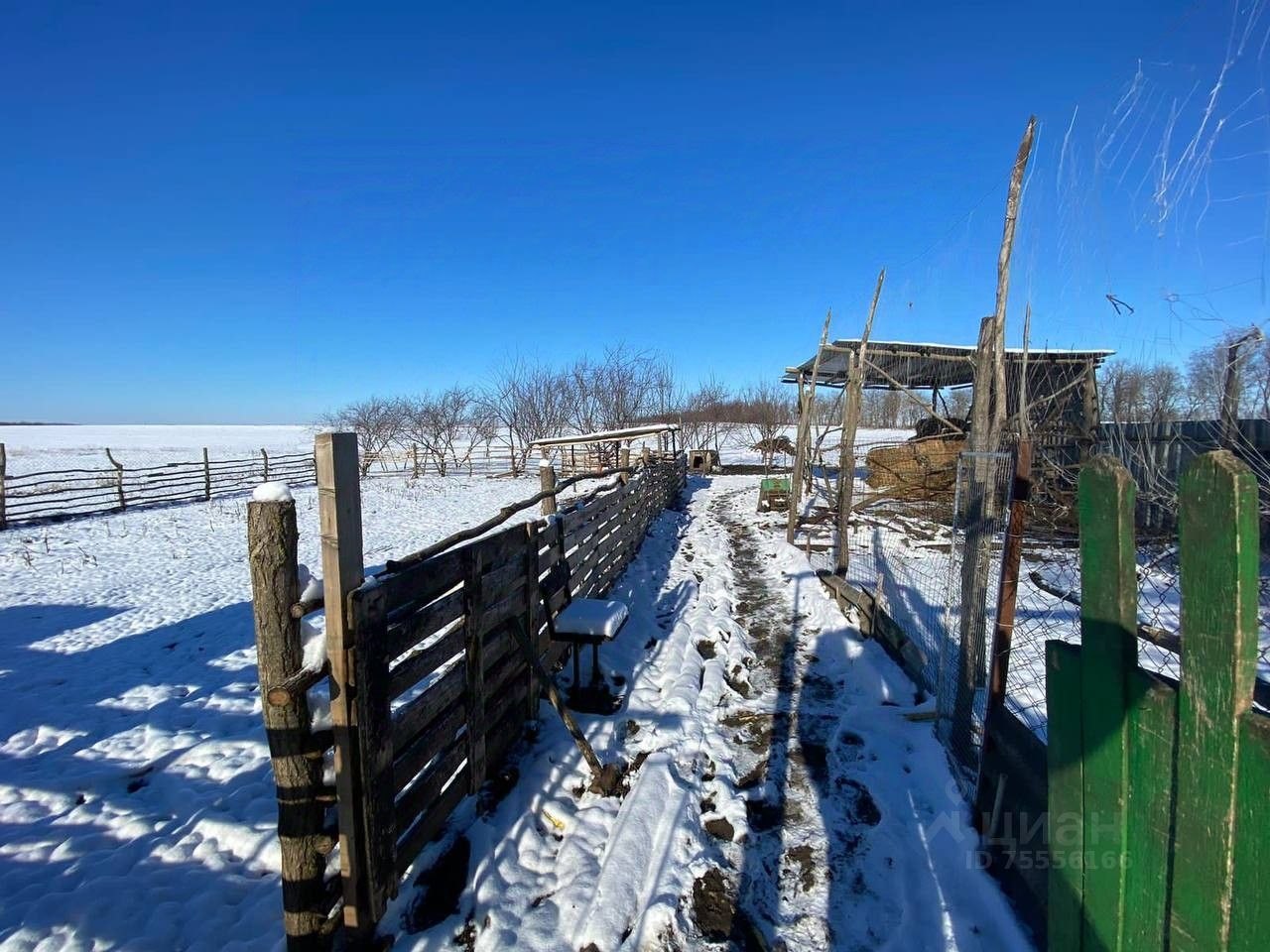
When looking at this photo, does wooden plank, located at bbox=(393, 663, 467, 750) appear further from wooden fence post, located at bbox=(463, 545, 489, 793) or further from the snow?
the snow

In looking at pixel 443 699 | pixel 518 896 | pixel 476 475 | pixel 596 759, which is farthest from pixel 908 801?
pixel 476 475

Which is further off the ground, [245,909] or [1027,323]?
[1027,323]

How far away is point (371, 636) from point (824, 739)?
3.16 m

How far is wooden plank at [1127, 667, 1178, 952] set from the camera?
52.3 inches

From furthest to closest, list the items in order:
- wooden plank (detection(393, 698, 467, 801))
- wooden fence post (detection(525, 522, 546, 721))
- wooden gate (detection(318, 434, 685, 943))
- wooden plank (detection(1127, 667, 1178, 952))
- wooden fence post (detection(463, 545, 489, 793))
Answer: wooden fence post (detection(525, 522, 546, 721)), wooden fence post (detection(463, 545, 489, 793)), wooden plank (detection(393, 698, 467, 801)), wooden gate (detection(318, 434, 685, 943)), wooden plank (detection(1127, 667, 1178, 952))

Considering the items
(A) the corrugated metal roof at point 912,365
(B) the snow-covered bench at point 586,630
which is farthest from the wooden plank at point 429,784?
(A) the corrugated metal roof at point 912,365

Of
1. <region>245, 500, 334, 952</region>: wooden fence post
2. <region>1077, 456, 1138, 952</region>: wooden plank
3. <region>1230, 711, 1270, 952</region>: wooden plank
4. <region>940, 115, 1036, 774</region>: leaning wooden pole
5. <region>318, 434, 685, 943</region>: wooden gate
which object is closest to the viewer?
<region>1230, 711, 1270, 952</region>: wooden plank

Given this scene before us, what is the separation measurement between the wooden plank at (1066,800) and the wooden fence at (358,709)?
7.74 ft

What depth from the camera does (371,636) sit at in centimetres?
242

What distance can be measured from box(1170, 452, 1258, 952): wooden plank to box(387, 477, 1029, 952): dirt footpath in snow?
160 centimetres

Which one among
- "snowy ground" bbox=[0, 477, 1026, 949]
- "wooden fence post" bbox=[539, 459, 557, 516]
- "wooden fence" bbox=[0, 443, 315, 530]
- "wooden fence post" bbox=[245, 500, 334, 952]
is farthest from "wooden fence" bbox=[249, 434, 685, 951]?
"wooden fence" bbox=[0, 443, 315, 530]

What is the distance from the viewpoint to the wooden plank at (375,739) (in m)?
2.36

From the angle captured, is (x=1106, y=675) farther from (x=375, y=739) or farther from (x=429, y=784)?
(x=429, y=784)

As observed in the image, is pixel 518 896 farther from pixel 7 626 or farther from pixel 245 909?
pixel 7 626
